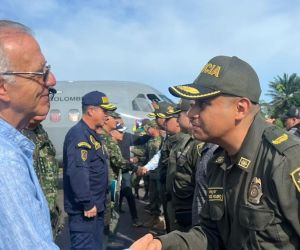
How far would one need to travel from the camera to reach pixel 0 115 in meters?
1.72

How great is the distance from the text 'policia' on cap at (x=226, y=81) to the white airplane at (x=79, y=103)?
40.5 ft

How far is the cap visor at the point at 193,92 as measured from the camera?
2385 millimetres

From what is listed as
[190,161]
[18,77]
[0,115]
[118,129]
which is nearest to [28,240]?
[0,115]

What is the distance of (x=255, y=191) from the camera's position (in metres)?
2.10

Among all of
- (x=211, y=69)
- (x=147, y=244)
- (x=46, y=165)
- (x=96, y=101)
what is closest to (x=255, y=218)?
(x=147, y=244)

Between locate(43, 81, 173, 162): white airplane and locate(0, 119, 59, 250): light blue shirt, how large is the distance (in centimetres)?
1329

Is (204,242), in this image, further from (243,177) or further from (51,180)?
(51,180)

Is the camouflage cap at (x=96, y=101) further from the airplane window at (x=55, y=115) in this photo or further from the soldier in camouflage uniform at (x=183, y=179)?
the airplane window at (x=55, y=115)

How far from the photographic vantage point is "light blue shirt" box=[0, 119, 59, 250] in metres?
1.31

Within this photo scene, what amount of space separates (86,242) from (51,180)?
1.04m

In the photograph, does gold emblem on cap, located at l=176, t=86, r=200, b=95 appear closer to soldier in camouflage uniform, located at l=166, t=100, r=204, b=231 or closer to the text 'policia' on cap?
the text 'policia' on cap

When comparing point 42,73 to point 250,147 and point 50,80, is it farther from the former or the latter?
point 250,147


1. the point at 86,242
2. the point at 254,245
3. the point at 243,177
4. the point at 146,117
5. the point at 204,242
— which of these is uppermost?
the point at 243,177

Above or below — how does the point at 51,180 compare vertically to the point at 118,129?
above
